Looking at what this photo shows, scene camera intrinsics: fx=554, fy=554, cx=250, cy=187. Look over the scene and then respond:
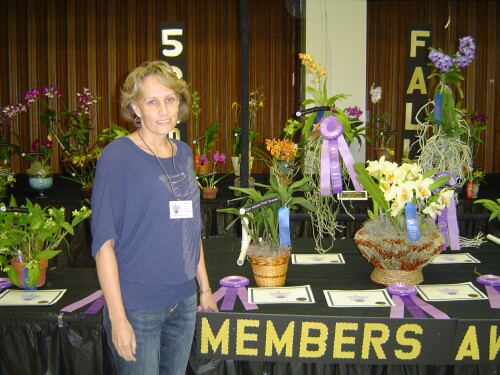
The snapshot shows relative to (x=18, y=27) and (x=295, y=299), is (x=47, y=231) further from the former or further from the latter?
(x=18, y=27)

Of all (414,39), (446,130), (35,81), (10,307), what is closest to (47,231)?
(10,307)

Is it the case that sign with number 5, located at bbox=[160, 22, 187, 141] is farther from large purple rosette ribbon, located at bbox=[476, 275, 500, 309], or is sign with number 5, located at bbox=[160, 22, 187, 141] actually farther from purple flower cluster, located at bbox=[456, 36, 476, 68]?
large purple rosette ribbon, located at bbox=[476, 275, 500, 309]

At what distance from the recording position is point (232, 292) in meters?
1.78

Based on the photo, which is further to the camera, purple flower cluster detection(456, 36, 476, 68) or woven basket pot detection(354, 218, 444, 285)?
purple flower cluster detection(456, 36, 476, 68)

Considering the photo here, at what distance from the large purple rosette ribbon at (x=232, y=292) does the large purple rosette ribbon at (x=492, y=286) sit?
729 millimetres

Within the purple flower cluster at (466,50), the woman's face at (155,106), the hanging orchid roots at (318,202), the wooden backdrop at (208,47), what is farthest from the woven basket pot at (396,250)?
the wooden backdrop at (208,47)

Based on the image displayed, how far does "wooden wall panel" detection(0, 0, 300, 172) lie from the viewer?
6266 mm

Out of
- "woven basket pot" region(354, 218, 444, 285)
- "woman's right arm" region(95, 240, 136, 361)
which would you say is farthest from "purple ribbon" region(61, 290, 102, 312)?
"woven basket pot" region(354, 218, 444, 285)

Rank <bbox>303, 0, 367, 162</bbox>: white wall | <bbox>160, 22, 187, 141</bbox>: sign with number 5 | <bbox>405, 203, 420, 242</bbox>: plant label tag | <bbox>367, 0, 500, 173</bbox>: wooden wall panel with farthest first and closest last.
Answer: <bbox>367, 0, 500, 173</bbox>: wooden wall panel, <bbox>303, 0, 367, 162</bbox>: white wall, <bbox>160, 22, 187, 141</bbox>: sign with number 5, <bbox>405, 203, 420, 242</bbox>: plant label tag

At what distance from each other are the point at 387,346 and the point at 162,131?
0.86 meters

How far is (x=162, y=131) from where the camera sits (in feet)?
4.44

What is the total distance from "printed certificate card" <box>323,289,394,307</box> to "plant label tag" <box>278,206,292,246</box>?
0.69ft

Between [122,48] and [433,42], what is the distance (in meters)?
3.61

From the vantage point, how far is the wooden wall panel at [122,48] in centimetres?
627
